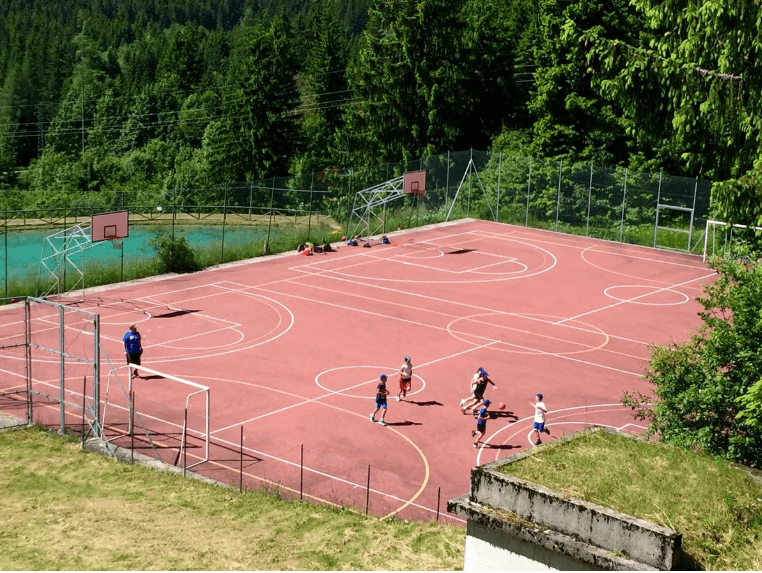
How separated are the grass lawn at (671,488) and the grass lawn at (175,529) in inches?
171

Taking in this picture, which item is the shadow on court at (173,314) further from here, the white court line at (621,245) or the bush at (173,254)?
the white court line at (621,245)

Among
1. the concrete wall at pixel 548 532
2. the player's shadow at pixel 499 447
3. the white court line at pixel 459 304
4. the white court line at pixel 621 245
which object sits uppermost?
the concrete wall at pixel 548 532

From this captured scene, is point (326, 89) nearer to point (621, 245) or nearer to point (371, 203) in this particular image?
point (371, 203)

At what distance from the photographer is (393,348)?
1419 inches

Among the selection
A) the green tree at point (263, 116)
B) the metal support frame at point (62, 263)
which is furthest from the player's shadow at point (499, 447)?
the green tree at point (263, 116)

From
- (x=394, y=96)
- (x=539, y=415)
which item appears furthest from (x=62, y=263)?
(x=394, y=96)

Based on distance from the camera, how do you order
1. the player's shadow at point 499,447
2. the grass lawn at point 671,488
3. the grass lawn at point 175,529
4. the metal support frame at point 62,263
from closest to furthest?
the grass lawn at point 671,488 → the grass lawn at point 175,529 → the player's shadow at point 499,447 → the metal support frame at point 62,263

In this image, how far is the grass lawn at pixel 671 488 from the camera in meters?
12.4

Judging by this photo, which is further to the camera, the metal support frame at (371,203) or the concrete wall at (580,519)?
the metal support frame at (371,203)

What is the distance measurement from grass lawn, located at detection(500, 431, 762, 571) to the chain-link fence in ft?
116

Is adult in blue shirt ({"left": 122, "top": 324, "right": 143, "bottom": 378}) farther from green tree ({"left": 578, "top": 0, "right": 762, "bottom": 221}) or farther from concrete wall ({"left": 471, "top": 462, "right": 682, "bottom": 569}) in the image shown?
concrete wall ({"left": 471, "top": 462, "right": 682, "bottom": 569})

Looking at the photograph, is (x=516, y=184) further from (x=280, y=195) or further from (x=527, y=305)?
(x=527, y=305)

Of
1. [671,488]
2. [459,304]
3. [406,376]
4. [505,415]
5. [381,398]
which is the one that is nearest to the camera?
[671,488]

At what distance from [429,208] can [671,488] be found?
155 ft
